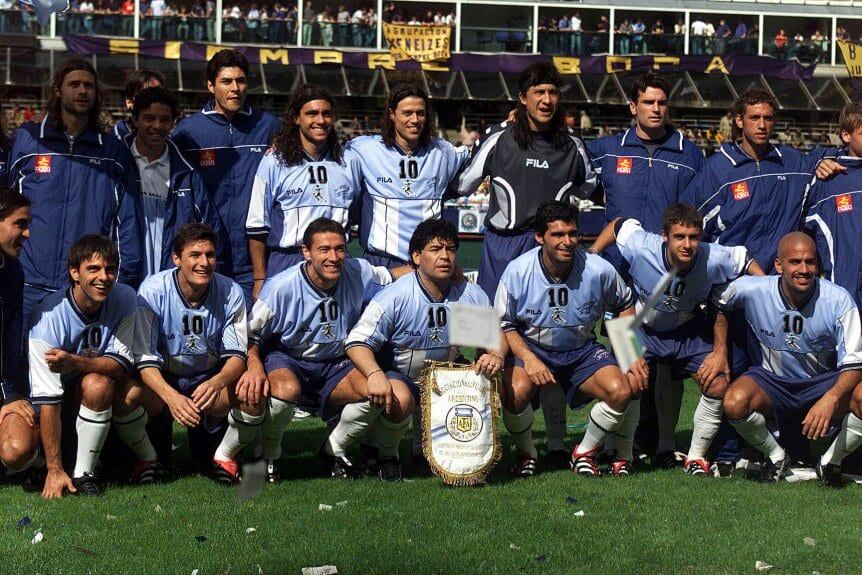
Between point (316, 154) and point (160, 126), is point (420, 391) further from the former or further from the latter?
point (160, 126)

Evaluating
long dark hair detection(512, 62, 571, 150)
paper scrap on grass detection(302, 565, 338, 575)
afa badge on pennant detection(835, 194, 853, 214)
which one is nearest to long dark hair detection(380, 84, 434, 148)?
long dark hair detection(512, 62, 571, 150)

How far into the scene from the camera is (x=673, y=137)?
779cm

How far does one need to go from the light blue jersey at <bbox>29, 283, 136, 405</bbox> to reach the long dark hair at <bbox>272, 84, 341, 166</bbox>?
52.8 inches

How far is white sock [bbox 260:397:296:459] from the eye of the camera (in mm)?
6766

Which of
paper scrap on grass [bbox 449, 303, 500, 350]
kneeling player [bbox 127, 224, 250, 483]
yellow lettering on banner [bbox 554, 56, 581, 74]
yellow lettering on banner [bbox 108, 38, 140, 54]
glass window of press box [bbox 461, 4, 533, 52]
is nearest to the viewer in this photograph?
paper scrap on grass [bbox 449, 303, 500, 350]

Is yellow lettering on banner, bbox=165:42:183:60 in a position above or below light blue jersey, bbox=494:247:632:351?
above

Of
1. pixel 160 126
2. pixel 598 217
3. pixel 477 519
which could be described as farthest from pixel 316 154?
pixel 598 217

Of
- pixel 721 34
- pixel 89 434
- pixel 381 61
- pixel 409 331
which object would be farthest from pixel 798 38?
pixel 89 434

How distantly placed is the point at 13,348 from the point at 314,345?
1704mm

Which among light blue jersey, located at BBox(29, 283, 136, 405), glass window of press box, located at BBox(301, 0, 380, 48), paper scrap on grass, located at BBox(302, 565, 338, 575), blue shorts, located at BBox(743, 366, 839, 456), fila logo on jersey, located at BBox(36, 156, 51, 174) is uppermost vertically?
glass window of press box, located at BBox(301, 0, 380, 48)

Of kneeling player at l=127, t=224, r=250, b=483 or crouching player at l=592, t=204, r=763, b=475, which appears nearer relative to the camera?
kneeling player at l=127, t=224, r=250, b=483

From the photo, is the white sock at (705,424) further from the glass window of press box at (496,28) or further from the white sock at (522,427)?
the glass window of press box at (496,28)

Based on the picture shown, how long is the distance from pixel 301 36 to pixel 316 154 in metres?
34.1

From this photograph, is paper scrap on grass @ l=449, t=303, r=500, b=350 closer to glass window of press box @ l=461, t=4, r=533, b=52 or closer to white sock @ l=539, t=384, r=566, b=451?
white sock @ l=539, t=384, r=566, b=451
